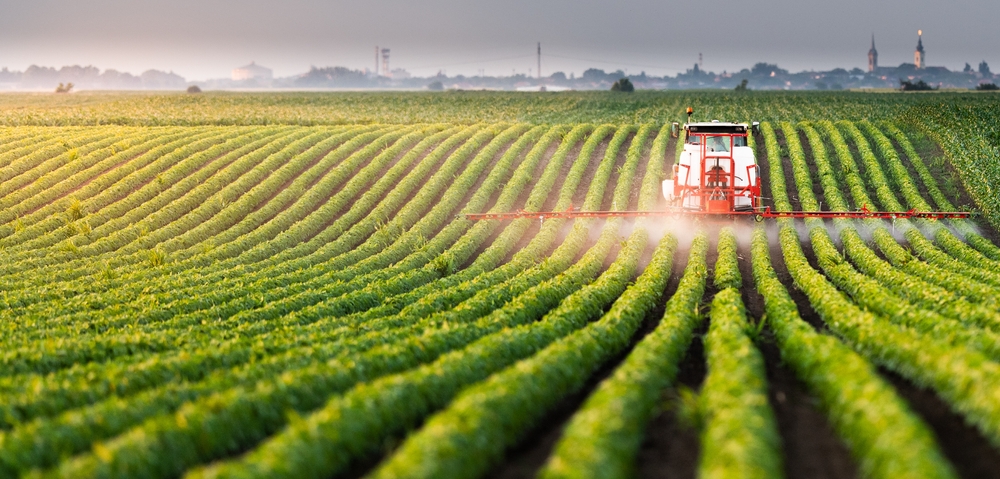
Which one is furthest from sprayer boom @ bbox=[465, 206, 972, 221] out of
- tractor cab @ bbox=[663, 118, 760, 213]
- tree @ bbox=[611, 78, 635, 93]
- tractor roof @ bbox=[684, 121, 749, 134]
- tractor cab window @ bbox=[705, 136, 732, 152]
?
tree @ bbox=[611, 78, 635, 93]

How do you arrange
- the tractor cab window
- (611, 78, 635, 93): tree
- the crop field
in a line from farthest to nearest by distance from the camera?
1. (611, 78, 635, 93): tree
2. the tractor cab window
3. the crop field

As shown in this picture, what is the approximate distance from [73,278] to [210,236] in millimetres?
6991

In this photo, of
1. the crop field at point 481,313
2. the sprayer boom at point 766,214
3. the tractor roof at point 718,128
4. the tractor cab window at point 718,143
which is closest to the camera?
the crop field at point 481,313

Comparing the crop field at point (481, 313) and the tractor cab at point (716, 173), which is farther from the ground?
the tractor cab at point (716, 173)

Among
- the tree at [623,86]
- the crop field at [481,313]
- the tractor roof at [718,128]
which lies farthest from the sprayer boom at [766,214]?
the tree at [623,86]

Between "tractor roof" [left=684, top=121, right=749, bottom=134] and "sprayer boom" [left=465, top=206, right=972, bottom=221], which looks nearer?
"sprayer boom" [left=465, top=206, right=972, bottom=221]

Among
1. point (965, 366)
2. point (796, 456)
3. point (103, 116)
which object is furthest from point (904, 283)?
point (103, 116)

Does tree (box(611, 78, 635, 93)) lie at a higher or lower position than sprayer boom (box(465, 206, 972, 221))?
higher

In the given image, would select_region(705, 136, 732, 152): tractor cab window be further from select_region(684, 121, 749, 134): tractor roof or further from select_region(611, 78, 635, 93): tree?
select_region(611, 78, 635, 93): tree

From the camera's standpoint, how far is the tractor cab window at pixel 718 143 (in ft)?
85.8

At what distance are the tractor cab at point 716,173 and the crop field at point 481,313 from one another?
3.14ft

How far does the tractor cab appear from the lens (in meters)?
24.8

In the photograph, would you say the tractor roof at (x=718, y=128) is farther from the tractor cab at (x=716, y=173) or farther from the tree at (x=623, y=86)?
the tree at (x=623, y=86)

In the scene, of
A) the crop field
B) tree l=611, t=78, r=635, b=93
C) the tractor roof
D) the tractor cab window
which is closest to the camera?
the crop field
